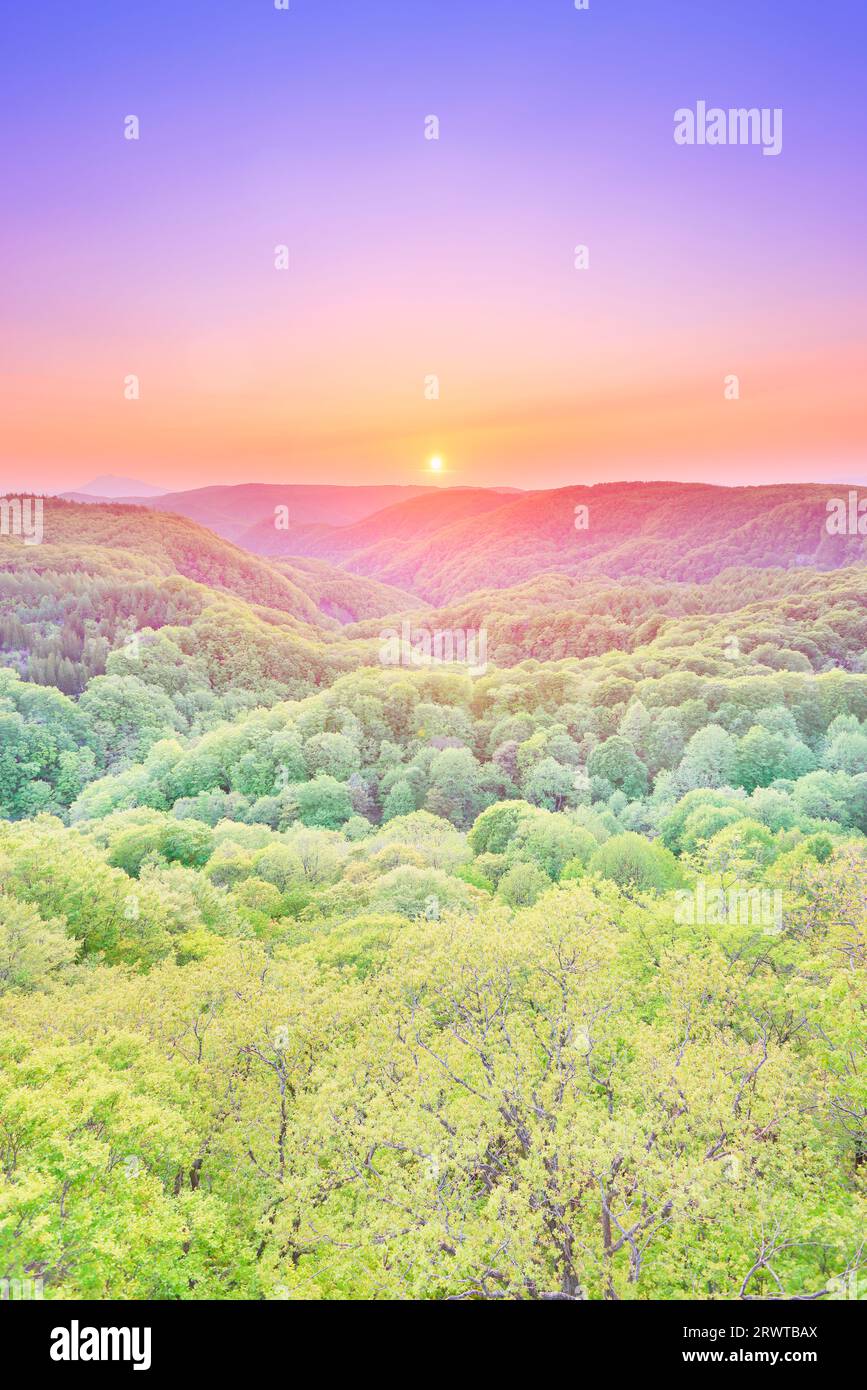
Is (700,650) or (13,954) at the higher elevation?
(700,650)

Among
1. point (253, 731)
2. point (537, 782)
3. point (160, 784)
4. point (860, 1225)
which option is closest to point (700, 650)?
point (537, 782)

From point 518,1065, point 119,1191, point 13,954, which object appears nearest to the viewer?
point 119,1191

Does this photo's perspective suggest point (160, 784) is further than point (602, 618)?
No

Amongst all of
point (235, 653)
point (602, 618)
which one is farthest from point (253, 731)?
point (602, 618)

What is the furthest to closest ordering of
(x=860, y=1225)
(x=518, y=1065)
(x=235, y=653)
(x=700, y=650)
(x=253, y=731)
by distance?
(x=235, y=653), (x=700, y=650), (x=253, y=731), (x=518, y=1065), (x=860, y=1225)

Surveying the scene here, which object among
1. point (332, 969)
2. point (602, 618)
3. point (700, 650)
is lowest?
point (332, 969)

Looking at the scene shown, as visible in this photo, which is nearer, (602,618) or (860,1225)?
(860,1225)
